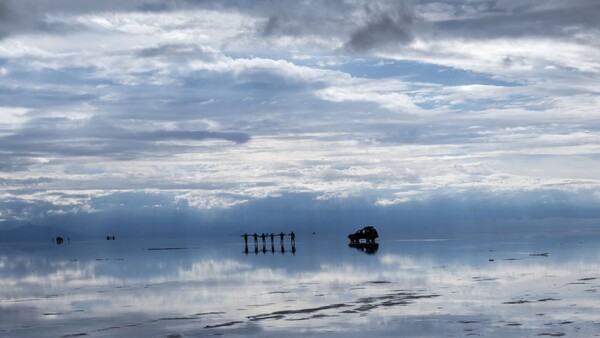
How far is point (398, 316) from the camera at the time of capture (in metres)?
37.0

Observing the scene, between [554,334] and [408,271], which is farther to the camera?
[408,271]

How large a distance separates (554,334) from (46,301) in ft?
114

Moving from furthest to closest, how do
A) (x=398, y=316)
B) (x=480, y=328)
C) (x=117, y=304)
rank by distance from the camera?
1. (x=117, y=304)
2. (x=398, y=316)
3. (x=480, y=328)

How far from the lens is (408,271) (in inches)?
2751

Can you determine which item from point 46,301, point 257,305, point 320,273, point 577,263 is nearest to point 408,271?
point 320,273

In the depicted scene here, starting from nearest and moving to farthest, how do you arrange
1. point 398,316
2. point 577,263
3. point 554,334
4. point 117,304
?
1. point 554,334
2. point 398,316
3. point 117,304
4. point 577,263

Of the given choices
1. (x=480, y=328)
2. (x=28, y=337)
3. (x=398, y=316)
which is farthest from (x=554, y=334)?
(x=28, y=337)

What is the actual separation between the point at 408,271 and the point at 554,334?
39619 millimetres

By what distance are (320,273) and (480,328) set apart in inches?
1518

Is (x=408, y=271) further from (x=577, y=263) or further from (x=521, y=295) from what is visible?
(x=521, y=295)

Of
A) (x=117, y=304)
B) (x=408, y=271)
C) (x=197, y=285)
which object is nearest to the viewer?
(x=117, y=304)

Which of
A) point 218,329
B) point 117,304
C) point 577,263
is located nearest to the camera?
point 218,329

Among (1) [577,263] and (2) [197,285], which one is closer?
(2) [197,285]

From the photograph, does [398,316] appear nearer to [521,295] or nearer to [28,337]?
[521,295]
